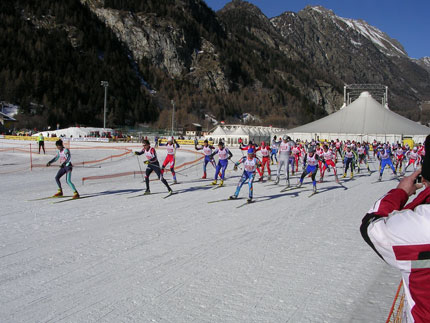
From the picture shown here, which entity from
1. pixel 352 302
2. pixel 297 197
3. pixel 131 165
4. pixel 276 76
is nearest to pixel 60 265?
pixel 352 302

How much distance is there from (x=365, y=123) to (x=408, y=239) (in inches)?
2021

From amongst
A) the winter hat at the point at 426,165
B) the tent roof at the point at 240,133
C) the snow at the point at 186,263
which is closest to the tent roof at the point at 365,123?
the tent roof at the point at 240,133

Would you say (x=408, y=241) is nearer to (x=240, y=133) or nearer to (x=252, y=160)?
(x=252, y=160)

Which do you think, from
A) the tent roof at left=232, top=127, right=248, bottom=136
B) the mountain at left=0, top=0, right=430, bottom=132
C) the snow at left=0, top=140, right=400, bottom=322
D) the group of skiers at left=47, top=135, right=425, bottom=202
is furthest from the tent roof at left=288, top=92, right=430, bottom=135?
the mountain at left=0, top=0, right=430, bottom=132

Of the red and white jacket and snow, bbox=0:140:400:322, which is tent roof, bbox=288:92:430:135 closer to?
snow, bbox=0:140:400:322

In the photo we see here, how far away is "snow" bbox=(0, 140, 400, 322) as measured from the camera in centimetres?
419

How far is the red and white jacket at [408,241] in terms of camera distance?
1721mm

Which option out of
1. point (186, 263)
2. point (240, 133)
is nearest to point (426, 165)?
point (186, 263)

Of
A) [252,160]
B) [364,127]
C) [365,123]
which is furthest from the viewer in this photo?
[365,123]

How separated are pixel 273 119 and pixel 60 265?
372 ft

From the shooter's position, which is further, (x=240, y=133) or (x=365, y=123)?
(x=365, y=123)

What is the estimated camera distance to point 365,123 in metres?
49.1

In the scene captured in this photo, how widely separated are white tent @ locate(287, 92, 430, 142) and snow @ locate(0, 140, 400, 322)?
3981 centimetres

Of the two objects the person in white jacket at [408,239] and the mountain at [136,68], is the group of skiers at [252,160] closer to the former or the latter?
the person in white jacket at [408,239]
